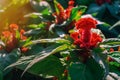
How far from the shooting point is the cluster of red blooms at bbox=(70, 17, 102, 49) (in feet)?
7.32

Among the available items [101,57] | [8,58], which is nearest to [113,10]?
[8,58]

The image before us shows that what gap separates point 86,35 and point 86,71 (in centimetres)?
23

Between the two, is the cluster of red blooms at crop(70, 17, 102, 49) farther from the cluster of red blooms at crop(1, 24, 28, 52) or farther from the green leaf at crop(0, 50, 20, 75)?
the cluster of red blooms at crop(1, 24, 28, 52)

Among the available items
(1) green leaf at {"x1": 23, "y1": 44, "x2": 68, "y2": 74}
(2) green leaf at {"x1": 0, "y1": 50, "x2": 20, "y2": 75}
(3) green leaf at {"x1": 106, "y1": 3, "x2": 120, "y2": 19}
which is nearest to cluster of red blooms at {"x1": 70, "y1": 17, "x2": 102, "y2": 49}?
(1) green leaf at {"x1": 23, "y1": 44, "x2": 68, "y2": 74}

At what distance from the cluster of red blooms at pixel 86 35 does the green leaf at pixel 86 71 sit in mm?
104

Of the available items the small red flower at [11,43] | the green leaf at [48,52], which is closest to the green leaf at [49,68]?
the green leaf at [48,52]

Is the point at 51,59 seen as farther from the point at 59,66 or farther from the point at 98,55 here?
the point at 98,55

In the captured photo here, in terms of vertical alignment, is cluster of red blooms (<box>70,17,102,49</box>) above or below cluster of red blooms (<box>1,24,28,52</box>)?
above

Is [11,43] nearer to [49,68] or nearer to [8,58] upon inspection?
[8,58]

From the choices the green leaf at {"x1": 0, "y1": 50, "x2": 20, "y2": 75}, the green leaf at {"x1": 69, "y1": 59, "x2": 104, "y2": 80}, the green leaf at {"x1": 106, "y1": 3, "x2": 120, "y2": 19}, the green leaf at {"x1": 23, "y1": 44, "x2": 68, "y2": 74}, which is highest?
the green leaf at {"x1": 23, "y1": 44, "x2": 68, "y2": 74}

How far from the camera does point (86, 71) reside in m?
2.18

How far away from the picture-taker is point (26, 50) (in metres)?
2.94

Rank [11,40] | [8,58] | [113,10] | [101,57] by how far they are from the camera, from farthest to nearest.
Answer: [113,10] < [11,40] < [8,58] < [101,57]

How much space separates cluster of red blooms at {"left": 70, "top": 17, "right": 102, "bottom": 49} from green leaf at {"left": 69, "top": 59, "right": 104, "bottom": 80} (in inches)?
4.1
